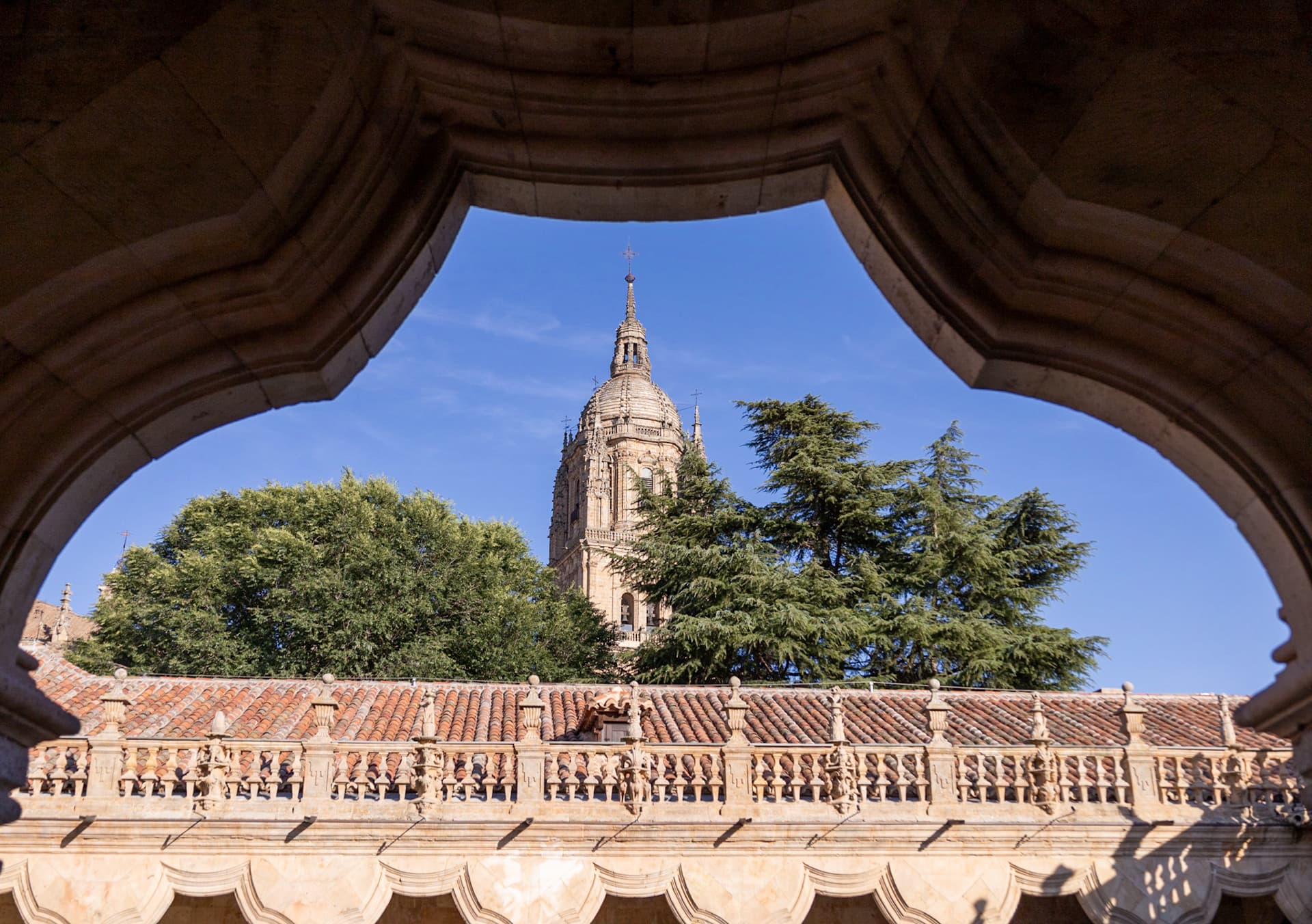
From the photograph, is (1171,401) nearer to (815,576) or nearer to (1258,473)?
(1258,473)

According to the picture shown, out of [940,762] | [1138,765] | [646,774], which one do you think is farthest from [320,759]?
[1138,765]

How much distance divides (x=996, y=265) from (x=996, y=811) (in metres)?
12.0

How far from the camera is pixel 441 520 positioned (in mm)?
Answer: 31156

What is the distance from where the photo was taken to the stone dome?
64812 mm

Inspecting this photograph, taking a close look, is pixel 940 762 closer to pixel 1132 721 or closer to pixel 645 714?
pixel 1132 721

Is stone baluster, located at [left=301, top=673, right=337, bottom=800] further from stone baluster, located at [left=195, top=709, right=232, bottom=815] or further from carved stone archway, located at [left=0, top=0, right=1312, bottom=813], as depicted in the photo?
carved stone archway, located at [left=0, top=0, right=1312, bottom=813]

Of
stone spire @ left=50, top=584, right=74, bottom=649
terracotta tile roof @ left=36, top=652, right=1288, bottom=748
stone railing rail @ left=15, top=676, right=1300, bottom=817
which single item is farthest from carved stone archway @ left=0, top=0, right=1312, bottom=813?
stone spire @ left=50, top=584, right=74, bottom=649

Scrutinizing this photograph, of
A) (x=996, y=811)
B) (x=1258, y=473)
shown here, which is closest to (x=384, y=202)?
(x=1258, y=473)

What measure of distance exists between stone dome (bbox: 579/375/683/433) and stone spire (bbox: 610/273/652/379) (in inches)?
105

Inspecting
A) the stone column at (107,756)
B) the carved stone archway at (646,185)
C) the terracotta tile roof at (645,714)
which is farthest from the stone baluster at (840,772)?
the carved stone archway at (646,185)

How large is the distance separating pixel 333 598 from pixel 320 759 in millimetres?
15315

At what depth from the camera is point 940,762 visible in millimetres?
13602

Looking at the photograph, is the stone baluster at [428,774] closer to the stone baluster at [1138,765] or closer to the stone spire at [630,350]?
the stone baluster at [1138,765]

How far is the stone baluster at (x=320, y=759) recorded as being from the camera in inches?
498
